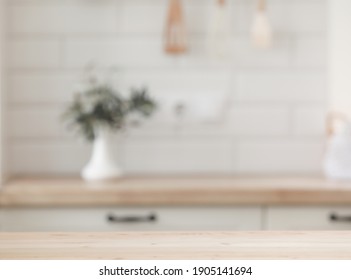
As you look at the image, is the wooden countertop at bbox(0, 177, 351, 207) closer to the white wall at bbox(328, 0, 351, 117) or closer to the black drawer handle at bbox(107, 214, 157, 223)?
the black drawer handle at bbox(107, 214, 157, 223)

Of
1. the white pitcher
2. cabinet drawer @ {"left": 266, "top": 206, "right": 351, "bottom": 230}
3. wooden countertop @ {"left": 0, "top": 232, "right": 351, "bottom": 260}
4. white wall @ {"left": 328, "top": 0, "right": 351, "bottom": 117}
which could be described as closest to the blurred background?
white wall @ {"left": 328, "top": 0, "right": 351, "bottom": 117}

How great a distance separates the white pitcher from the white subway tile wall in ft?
0.70

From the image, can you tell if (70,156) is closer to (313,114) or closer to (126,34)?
(126,34)

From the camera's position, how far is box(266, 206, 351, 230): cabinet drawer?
5.47ft

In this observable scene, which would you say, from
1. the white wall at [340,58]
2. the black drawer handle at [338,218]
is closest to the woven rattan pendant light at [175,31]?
the white wall at [340,58]

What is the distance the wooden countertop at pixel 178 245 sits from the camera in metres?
0.67

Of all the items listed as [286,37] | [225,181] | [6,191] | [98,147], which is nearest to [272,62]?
[286,37]

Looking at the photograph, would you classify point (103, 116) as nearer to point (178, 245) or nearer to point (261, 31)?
point (261, 31)

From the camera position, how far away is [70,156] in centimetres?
214

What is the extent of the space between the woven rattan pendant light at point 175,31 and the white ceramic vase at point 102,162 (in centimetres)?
42

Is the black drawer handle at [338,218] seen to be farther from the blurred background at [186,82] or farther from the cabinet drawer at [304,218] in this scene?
the blurred background at [186,82]

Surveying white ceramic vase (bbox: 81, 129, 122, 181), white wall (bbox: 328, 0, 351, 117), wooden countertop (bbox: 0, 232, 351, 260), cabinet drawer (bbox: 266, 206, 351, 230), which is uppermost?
white wall (bbox: 328, 0, 351, 117)

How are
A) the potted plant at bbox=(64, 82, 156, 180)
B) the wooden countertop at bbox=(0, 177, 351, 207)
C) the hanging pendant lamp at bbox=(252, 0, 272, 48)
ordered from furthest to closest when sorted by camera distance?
1. the hanging pendant lamp at bbox=(252, 0, 272, 48)
2. the potted plant at bbox=(64, 82, 156, 180)
3. the wooden countertop at bbox=(0, 177, 351, 207)
